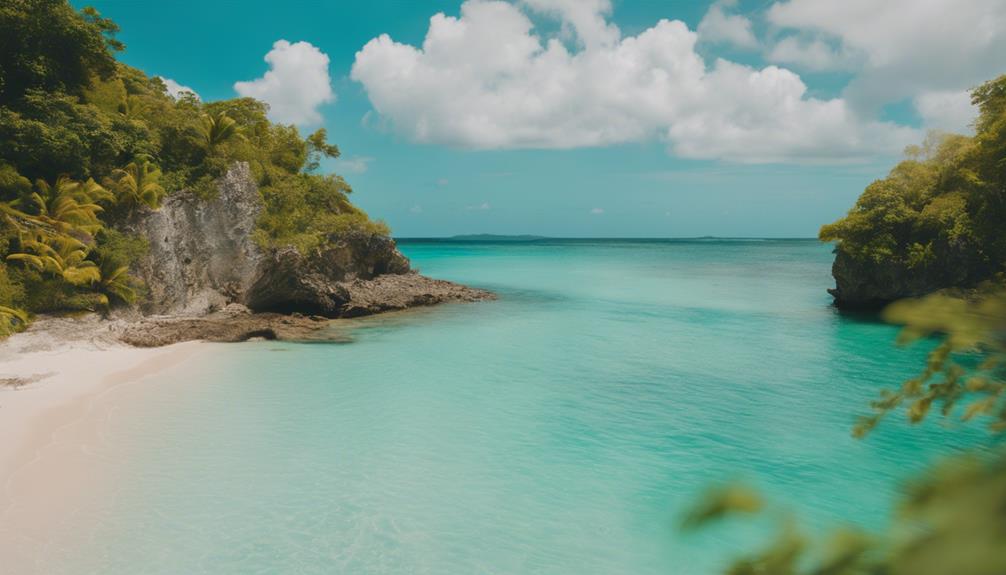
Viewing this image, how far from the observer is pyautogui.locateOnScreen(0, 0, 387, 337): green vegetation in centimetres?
1778

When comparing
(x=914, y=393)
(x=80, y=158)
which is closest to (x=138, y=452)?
(x=914, y=393)

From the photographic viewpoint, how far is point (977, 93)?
26.1 m

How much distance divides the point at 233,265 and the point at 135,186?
5407 millimetres

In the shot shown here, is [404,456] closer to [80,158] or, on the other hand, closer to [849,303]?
[80,158]

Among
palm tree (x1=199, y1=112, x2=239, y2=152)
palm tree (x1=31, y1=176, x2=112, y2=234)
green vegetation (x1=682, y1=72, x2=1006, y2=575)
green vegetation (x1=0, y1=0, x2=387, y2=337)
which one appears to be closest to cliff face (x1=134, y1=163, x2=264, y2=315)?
green vegetation (x1=0, y1=0, x2=387, y2=337)

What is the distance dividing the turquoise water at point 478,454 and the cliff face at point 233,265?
5207mm

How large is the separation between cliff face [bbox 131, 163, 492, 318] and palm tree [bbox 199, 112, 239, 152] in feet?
4.65

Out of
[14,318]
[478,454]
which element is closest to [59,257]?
[14,318]

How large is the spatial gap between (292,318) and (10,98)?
12.9 meters

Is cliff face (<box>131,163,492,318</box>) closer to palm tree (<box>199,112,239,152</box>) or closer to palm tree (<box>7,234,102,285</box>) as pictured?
palm tree (<box>199,112,239,152</box>)

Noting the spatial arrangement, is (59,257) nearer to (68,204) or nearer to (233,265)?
(68,204)

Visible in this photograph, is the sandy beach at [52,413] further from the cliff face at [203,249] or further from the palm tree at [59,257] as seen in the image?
the cliff face at [203,249]

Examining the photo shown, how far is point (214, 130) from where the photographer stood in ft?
81.8

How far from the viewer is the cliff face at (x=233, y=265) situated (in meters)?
22.0
